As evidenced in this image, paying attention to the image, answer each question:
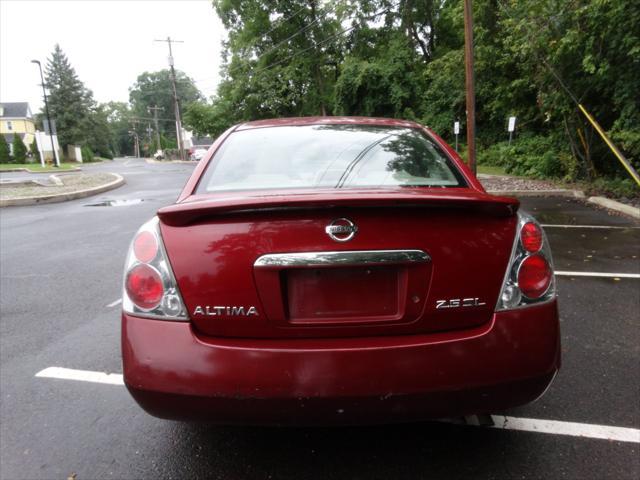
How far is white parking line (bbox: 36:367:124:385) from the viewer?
2.78 meters

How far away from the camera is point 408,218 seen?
167 cm

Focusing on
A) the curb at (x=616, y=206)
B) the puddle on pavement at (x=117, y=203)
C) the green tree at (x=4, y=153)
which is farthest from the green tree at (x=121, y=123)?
the curb at (x=616, y=206)

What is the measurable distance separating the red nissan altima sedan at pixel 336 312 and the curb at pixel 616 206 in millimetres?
7667

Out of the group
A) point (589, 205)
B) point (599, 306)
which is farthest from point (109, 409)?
point (589, 205)

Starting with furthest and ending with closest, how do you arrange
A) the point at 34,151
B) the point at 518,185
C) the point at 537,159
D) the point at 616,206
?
the point at 34,151, the point at 537,159, the point at 518,185, the point at 616,206

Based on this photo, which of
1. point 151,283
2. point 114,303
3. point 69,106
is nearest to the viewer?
point 151,283

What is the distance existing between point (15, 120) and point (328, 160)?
81579 millimetres

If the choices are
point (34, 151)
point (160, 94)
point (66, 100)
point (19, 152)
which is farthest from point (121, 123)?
point (19, 152)

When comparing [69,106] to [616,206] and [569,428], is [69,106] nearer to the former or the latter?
[616,206]

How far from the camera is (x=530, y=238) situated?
1792 mm

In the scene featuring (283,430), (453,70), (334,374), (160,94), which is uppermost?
(160,94)

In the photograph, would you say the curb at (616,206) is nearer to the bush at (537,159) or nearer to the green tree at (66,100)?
the bush at (537,159)

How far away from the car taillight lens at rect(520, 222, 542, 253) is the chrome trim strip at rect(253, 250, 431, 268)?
0.48 m

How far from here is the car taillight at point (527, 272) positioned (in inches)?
67.6
